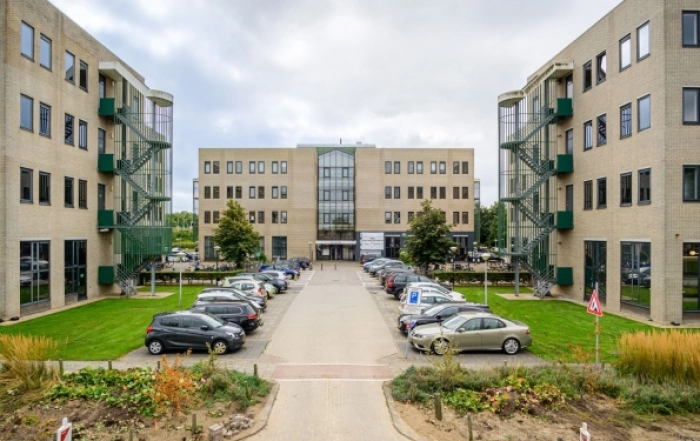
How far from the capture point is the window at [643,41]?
23656 mm

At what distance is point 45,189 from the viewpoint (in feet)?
85.5

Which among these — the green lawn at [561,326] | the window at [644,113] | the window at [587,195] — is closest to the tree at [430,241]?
the green lawn at [561,326]

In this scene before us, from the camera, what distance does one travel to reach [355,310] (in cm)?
2714

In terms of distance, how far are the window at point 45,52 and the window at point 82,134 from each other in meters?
4.22

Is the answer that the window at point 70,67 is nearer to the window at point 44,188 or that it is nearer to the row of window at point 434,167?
the window at point 44,188

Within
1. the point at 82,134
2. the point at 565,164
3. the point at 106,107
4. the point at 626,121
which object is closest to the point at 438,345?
the point at 626,121

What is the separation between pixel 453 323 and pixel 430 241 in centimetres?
2348

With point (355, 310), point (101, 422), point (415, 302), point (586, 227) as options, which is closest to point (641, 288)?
point (586, 227)

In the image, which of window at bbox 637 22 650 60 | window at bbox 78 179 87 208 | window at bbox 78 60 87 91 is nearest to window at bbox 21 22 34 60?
window at bbox 78 60 87 91

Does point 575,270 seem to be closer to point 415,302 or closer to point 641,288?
point 641,288

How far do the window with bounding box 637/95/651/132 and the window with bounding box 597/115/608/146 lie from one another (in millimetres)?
3162

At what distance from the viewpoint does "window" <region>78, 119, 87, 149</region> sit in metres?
29.5

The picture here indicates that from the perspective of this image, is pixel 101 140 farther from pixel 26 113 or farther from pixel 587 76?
pixel 587 76

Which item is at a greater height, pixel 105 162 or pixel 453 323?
pixel 105 162
